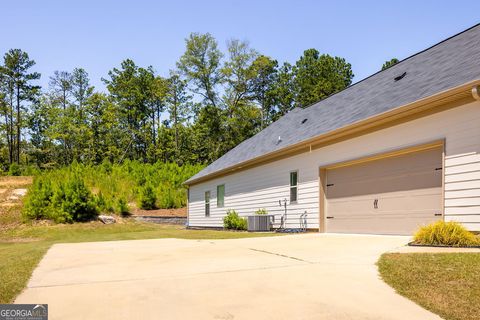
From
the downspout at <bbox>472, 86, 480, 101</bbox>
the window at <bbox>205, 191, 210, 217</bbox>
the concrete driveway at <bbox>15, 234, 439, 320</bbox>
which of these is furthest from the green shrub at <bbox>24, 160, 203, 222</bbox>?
the downspout at <bbox>472, 86, 480, 101</bbox>

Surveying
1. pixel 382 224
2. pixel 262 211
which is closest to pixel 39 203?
pixel 262 211

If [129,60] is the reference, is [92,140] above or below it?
below

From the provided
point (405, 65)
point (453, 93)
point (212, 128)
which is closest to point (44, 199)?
point (405, 65)

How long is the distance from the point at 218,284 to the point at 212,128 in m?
42.6

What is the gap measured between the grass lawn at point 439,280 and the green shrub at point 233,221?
1167 centimetres

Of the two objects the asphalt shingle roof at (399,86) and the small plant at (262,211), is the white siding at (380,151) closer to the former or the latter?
the small plant at (262,211)

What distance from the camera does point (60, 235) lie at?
16.8 meters

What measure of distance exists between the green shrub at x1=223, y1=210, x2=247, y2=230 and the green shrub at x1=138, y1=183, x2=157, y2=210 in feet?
27.6

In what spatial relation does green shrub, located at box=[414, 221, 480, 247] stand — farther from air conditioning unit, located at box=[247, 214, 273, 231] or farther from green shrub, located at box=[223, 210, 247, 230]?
green shrub, located at box=[223, 210, 247, 230]

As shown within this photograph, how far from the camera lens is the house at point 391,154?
8297mm

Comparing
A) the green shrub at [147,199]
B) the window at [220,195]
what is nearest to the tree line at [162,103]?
the green shrub at [147,199]

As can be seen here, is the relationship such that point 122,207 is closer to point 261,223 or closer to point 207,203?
point 207,203

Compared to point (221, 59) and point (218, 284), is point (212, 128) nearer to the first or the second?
point (221, 59)

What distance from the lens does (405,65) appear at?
13.3 metres
